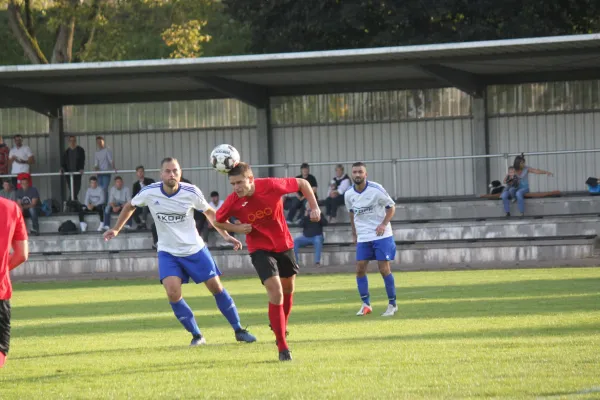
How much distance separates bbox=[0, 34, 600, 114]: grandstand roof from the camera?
90.8 ft

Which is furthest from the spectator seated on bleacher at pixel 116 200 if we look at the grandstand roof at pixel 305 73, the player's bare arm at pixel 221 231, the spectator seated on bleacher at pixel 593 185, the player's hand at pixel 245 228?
the player's hand at pixel 245 228

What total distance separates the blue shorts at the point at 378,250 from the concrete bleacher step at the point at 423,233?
12075 millimetres

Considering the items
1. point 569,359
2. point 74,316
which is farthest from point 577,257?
point 569,359

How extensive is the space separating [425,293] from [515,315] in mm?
4966

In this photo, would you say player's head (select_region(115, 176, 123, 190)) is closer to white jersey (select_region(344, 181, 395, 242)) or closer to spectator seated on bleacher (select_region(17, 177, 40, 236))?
spectator seated on bleacher (select_region(17, 177, 40, 236))

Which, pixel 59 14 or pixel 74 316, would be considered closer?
pixel 74 316

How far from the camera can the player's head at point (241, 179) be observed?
414 inches

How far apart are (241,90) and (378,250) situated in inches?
659

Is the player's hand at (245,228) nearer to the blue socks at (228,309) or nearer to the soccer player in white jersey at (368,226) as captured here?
the blue socks at (228,309)

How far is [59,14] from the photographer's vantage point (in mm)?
39375

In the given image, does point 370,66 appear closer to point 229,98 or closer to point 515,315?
point 229,98

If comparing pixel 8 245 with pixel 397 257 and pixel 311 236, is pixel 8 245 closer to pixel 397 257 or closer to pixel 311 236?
pixel 311 236

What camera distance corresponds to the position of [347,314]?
51.9 ft

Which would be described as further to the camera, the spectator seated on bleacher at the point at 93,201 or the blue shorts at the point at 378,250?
the spectator seated on bleacher at the point at 93,201
